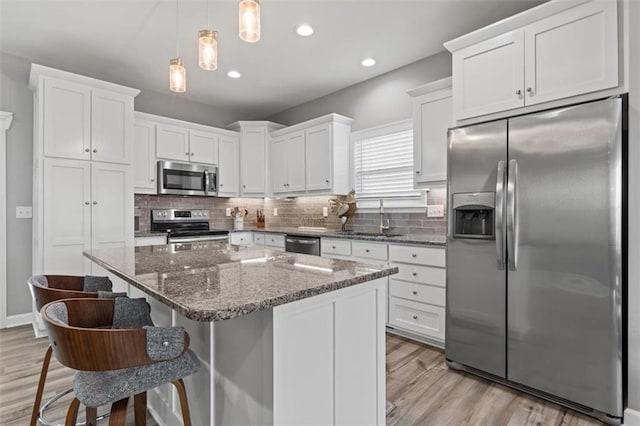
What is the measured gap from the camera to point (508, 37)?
2.29 m

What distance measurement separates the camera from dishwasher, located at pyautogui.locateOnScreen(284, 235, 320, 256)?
3794 mm

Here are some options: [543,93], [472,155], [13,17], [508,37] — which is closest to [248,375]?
[472,155]

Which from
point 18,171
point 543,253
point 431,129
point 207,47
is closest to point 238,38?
point 207,47

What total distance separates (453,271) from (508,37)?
5.50 feet

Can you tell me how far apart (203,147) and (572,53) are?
4.08 metres

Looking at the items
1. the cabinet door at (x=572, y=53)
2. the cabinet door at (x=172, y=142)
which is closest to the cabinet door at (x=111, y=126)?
the cabinet door at (x=172, y=142)

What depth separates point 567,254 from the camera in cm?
193

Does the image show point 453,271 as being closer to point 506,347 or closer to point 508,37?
point 506,347

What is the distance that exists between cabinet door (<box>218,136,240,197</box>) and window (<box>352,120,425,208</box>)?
185 centimetres

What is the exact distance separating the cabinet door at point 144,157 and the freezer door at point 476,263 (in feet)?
11.5

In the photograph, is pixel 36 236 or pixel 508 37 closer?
pixel 508 37

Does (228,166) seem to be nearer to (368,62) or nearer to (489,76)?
(368,62)

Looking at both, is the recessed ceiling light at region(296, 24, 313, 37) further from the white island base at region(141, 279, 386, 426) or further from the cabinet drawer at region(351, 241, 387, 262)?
the white island base at region(141, 279, 386, 426)

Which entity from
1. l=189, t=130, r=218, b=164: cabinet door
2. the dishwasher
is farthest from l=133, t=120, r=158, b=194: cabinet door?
the dishwasher
